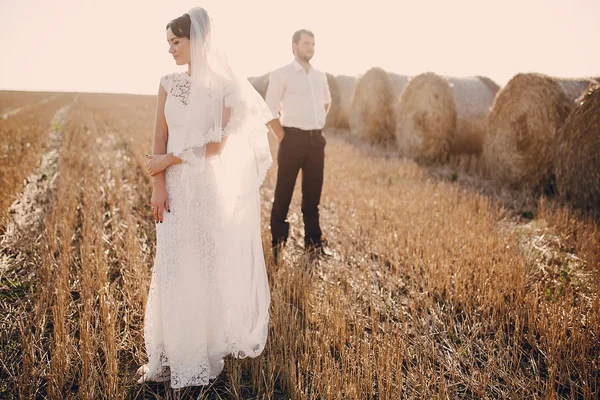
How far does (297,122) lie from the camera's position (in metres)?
4.27

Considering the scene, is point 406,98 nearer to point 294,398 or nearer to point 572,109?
point 572,109

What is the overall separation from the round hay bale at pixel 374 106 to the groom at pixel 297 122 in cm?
745

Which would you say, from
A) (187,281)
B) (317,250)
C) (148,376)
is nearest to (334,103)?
(317,250)

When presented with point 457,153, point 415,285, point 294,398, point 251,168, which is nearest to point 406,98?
point 457,153

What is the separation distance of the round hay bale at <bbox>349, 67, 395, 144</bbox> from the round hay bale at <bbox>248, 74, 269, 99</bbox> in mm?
7280

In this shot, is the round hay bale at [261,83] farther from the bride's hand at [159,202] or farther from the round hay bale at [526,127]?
the bride's hand at [159,202]

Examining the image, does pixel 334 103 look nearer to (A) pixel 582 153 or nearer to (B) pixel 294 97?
(A) pixel 582 153

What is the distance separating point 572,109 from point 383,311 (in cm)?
467

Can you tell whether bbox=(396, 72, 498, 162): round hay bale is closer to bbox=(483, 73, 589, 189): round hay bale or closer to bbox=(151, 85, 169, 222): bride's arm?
bbox=(483, 73, 589, 189): round hay bale

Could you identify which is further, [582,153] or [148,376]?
[582,153]

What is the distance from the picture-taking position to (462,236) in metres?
4.41

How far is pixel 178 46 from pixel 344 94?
12761 millimetres

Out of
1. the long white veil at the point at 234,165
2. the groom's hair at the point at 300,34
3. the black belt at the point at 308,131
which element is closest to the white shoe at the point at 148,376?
the long white veil at the point at 234,165

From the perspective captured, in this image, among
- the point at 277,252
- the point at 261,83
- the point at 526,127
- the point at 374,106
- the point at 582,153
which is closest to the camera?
the point at 277,252
